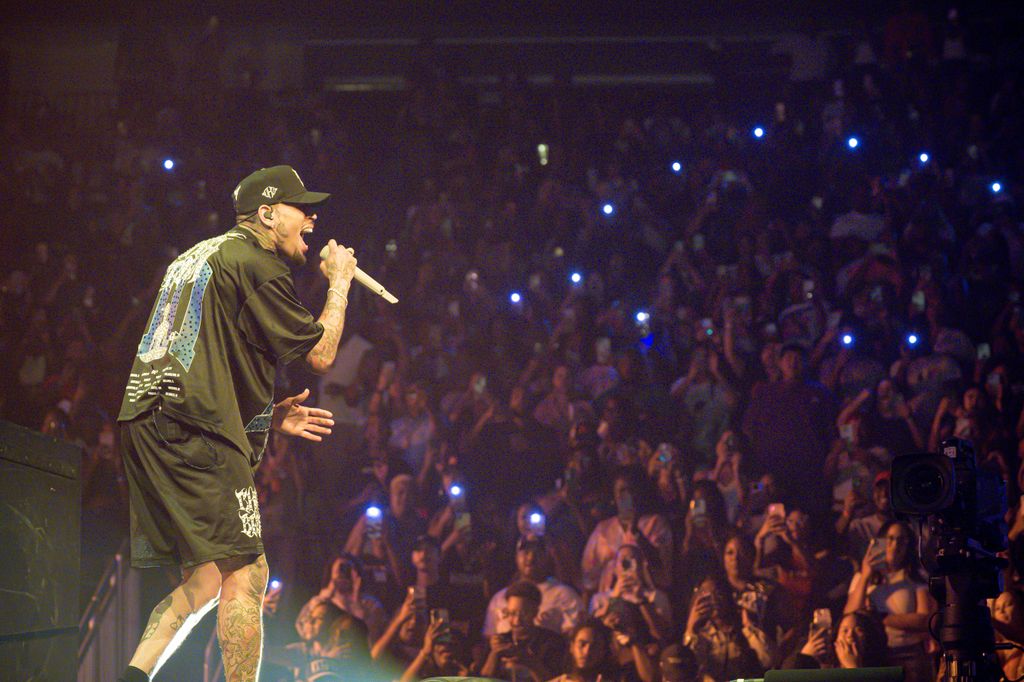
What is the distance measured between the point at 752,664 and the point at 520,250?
3984 mm

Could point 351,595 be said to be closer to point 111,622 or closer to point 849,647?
point 111,622

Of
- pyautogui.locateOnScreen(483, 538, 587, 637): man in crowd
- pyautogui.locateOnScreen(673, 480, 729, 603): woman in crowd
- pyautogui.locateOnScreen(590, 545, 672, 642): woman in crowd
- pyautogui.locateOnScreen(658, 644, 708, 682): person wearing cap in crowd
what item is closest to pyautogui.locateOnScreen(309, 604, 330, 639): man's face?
pyautogui.locateOnScreen(483, 538, 587, 637): man in crowd

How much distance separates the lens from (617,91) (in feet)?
36.6

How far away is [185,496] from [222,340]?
0.41 m

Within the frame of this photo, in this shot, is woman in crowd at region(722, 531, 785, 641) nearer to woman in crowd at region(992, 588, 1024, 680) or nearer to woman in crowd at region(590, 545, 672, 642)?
woman in crowd at region(590, 545, 672, 642)

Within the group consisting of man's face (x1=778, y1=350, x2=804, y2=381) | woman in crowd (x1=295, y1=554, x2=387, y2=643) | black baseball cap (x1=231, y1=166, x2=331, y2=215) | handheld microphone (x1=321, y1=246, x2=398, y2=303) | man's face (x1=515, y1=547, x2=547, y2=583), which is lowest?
woman in crowd (x1=295, y1=554, x2=387, y2=643)

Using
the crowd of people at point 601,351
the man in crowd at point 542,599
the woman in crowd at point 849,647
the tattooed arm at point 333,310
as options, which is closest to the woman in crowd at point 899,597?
the crowd of people at point 601,351

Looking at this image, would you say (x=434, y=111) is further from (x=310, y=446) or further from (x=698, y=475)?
(x=698, y=475)

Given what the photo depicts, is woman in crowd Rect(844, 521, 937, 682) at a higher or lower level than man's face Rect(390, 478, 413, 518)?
lower

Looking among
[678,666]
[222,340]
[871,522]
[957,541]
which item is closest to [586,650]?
[678,666]

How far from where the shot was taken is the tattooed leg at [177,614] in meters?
2.96

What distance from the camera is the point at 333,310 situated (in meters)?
3.33

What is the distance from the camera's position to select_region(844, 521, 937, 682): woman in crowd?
572cm

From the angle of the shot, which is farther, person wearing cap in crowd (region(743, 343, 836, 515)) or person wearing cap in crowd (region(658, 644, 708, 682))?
person wearing cap in crowd (region(743, 343, 836, 515))
